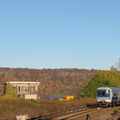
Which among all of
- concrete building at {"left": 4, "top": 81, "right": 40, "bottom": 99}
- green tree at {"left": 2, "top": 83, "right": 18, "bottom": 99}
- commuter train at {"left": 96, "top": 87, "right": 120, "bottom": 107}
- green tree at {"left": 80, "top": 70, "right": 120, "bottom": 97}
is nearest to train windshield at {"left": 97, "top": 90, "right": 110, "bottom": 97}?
commuter train at {"left": 96, "top": 87, "right": 120, "bottom": 107}

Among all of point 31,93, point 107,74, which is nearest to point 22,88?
point 31,93

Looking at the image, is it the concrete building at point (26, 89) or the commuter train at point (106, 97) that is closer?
the commuter train at point (106, 97)

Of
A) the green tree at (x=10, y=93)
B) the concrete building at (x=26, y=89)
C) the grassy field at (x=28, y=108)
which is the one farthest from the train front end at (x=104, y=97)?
the concrete building at (x=26, y=89)

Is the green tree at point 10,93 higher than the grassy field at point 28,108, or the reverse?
the green tree at point 10,93

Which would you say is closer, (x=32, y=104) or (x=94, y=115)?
(x=94, y=115)

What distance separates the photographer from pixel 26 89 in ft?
259

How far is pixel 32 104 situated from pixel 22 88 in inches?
982

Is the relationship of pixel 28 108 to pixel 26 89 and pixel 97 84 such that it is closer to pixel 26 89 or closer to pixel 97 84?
pixel 97 84

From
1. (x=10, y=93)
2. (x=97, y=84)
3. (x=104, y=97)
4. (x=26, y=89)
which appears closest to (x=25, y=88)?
(x=26, y=89)

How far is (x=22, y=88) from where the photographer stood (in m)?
78.3

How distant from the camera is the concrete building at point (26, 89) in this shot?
76875mm

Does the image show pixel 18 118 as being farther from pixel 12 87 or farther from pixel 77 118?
pixel 12 87

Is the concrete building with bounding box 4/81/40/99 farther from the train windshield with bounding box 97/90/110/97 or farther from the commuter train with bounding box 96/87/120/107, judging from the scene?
the commuter train with bounding box 96/87/120/107

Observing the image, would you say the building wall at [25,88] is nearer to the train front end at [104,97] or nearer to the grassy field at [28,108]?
the grassy field at [28,108]
